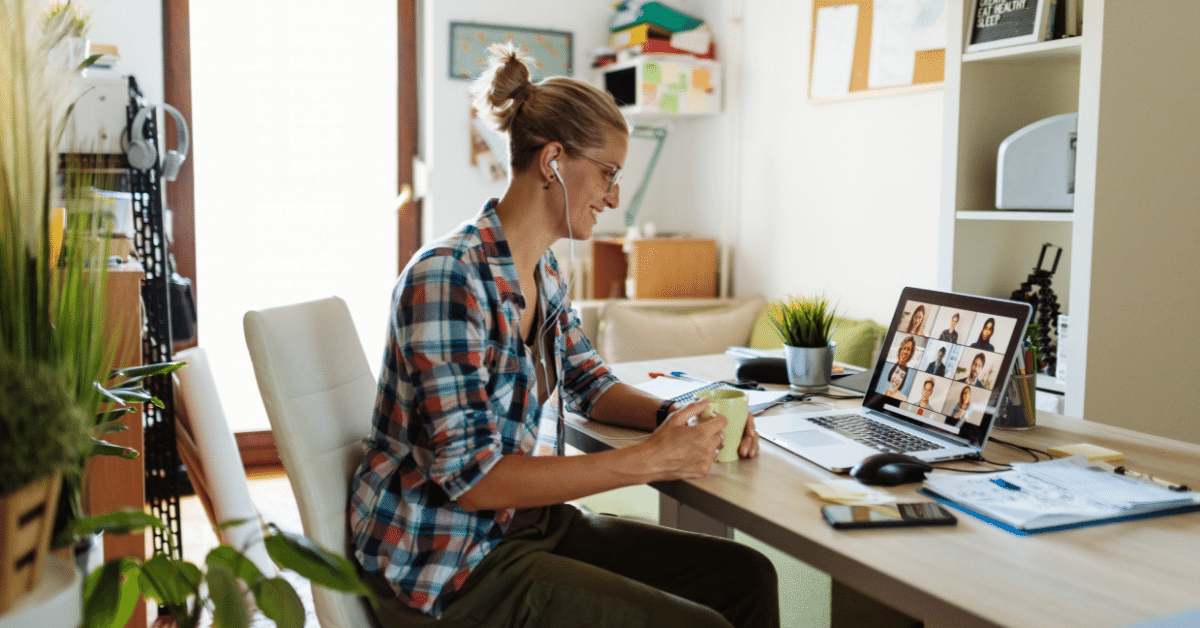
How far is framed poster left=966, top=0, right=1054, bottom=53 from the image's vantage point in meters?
2.18

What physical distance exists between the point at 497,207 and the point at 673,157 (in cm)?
291

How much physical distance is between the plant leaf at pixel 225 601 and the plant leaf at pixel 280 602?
0.04 feet

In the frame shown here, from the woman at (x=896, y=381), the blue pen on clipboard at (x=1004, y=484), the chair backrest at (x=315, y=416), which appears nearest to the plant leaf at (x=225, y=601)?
the chair backrest at (x=315, y=416)

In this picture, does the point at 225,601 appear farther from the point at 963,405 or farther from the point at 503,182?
the point at 503,182

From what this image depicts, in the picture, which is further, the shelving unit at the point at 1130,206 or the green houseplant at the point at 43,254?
the shelving unit at the point at 1130,206

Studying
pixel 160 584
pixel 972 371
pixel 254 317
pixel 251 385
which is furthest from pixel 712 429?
pixel 251 385

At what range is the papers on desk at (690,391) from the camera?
1747mm

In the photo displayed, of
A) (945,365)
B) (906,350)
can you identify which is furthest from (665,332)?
(945,365)

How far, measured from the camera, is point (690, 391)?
182 cm

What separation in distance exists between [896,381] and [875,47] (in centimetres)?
198

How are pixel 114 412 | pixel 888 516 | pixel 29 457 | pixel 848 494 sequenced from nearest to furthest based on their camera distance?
1. pixel 29 457
2. pixel 114 412
3. pixel 888 516
4. pixel 848 494

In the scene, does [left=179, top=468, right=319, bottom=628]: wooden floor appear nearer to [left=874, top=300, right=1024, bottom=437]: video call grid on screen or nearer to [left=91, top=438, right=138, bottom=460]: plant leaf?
[left=874, top=300, right=1024, bottom=437]: video call grid on screen

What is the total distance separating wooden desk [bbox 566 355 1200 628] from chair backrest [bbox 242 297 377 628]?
0.48 meters

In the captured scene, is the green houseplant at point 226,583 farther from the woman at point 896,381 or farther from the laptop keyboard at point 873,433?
the woman at point 896,381
